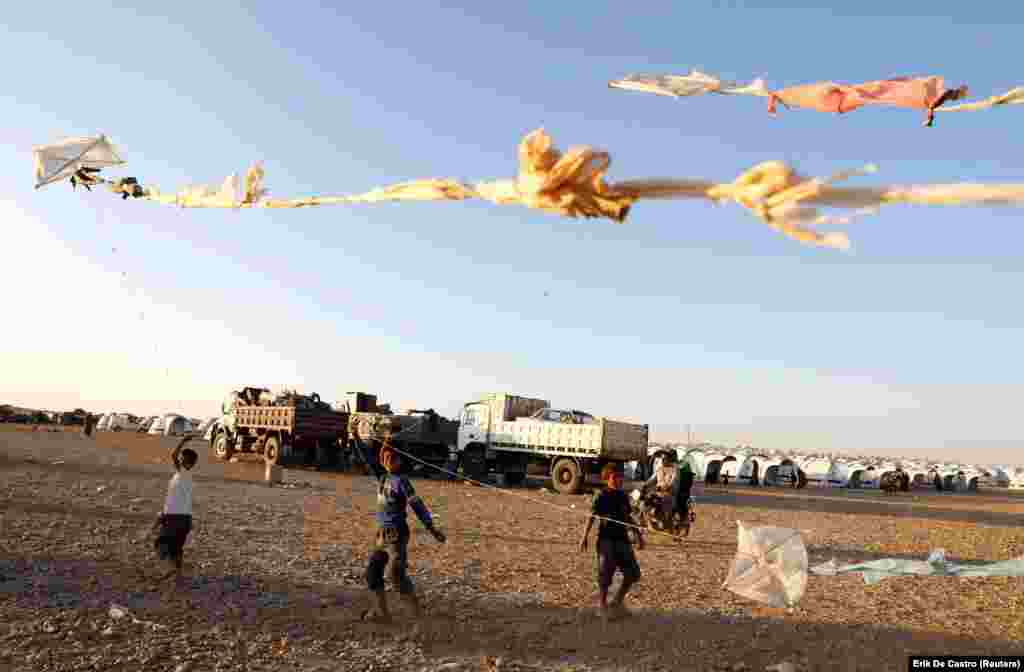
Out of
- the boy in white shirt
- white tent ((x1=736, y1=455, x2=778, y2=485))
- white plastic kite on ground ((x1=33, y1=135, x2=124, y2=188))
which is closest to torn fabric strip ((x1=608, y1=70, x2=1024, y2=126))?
white plastic kite on ground ((x1=33, y1=135, x2=124, y2=188))

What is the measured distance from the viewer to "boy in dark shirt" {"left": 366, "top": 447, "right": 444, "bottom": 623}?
639 cm

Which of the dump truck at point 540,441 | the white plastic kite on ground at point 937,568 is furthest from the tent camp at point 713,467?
the white plastic kite on ground at point 937,568

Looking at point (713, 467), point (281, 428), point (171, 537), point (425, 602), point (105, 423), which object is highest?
point (281, 428)

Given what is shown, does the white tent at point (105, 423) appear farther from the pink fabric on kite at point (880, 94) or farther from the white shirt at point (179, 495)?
the pink fabric on kite at point (880, 94)

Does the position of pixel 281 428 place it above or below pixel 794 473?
above

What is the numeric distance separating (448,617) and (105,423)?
3055 inches

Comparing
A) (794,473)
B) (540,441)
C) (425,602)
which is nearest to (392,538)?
(425,602)

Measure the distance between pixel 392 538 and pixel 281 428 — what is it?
18589 millimetres

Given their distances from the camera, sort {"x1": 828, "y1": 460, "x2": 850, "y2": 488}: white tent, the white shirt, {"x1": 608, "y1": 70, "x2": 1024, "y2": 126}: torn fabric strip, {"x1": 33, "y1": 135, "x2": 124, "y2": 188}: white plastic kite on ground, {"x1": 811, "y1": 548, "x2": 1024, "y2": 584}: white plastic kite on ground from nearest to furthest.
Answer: {"x1": 608, "y1": 70, "x2": 1024, "y2": 126}: torn fabric strip
{"x1": 33, "y1": 135, "x2": 124, "y2": 188}: white plastic kite on ground
{"x1": 811, "y1": 548, "x2": 1024, "y2": 584}: white plastic kite on ground
the white shirt
{"x1": 828, "y1": 460, "x2": 850, "y2": 488}: white tent

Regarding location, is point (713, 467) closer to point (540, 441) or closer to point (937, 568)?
point (540, 441)

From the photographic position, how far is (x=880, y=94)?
2209 mm

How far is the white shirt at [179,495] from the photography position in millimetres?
7445

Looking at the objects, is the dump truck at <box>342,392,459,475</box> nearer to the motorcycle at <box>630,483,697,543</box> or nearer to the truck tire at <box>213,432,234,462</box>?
the truck tire at <box>213,432,234,462</box>

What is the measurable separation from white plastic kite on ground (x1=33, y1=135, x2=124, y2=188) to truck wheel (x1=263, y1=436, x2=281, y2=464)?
19912 millimetres
